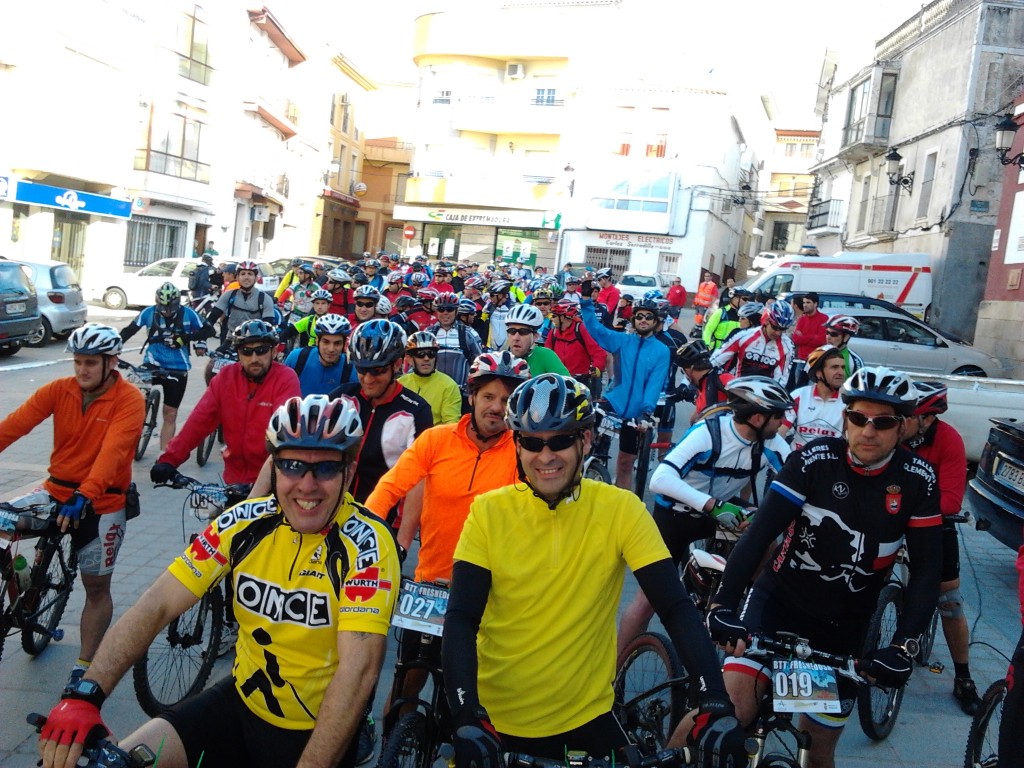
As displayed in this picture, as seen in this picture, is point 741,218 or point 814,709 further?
point 741,218

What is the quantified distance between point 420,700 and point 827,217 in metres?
42.6

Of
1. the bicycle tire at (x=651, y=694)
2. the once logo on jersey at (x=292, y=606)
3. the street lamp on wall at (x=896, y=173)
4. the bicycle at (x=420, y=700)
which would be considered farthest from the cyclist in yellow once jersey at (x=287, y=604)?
the street lamp on wall at (x=896, y=173)

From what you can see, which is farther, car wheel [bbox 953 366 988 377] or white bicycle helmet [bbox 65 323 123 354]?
car wheel [bbox 953 366 988 377]

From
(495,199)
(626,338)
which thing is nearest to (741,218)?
(495,199)

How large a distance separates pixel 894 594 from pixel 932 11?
3172 cm

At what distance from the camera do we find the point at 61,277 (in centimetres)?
1989

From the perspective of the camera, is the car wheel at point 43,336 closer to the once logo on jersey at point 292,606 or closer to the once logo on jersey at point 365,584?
the once logo on jersey at point 292,606

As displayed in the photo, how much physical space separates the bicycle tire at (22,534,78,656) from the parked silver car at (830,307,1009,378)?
54.9 feet

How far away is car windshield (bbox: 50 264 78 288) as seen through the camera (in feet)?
64.4

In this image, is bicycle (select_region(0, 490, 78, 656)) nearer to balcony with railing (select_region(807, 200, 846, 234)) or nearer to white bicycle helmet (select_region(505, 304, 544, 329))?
white bicycle helmet (select_region(505, 304, 544, 329))

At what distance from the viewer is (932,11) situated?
106ft

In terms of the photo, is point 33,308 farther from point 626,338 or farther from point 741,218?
point 741,218

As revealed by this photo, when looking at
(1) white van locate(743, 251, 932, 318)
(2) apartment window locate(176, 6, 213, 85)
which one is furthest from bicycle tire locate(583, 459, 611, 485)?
(2) apartment window locate(176, 6, 213, 85)

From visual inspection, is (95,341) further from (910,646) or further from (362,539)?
(910,646)
